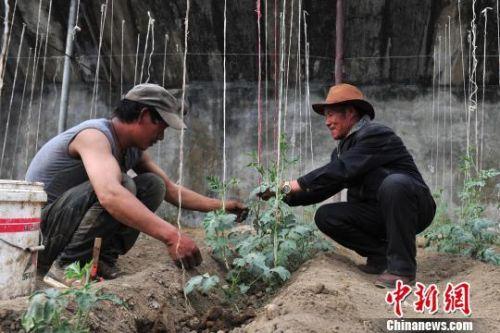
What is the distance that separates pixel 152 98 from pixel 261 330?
1256mm

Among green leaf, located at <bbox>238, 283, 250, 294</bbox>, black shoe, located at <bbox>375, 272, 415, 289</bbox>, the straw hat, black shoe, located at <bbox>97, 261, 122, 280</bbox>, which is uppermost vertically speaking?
the straw hat

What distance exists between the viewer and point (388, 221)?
235cm

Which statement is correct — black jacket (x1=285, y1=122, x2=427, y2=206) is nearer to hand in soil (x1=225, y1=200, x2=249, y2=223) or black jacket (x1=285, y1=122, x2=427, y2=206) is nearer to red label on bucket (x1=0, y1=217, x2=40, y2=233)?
hand in soil (x1=225, y1=200, x2=249, y2=223)

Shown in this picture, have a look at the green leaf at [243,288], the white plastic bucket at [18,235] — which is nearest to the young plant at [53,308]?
the white plastic bucket at [18,235]

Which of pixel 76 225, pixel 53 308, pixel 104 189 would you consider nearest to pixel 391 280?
pixel 104 189

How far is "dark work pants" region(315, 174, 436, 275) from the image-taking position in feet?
7.58

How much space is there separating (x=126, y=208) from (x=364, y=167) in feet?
3.97

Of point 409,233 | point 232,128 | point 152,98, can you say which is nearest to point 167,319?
point 152,98

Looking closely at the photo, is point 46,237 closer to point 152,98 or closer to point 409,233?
point 152,98

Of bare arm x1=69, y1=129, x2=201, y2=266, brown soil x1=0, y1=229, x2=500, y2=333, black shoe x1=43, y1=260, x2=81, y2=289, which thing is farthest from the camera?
black shoe x1=43, y1=260, x2=81, y2=289

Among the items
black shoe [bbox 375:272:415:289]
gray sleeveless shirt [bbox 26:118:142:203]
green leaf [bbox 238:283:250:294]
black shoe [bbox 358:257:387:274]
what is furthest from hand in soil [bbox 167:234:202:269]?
black shoe [bbox 358:257:387:274]

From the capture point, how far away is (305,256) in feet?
8.66

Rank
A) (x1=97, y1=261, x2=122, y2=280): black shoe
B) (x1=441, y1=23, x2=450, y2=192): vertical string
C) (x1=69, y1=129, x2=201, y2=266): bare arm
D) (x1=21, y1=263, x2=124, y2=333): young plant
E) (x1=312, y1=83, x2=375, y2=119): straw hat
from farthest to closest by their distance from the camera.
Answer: (x1=441, y1=23, x2=450, y2=192): vertical string < (x1=312, y1=83, x2=375, y2=119): straw hat < (x1=97, y1=261, x2=122, y2=280): black shoe < (x1=69, y1=129, x2=201, y2=266): bare arm < (x1=21, y1=263, x2=124, y2=333): young plant

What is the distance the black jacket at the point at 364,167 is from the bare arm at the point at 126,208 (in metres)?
0.79
